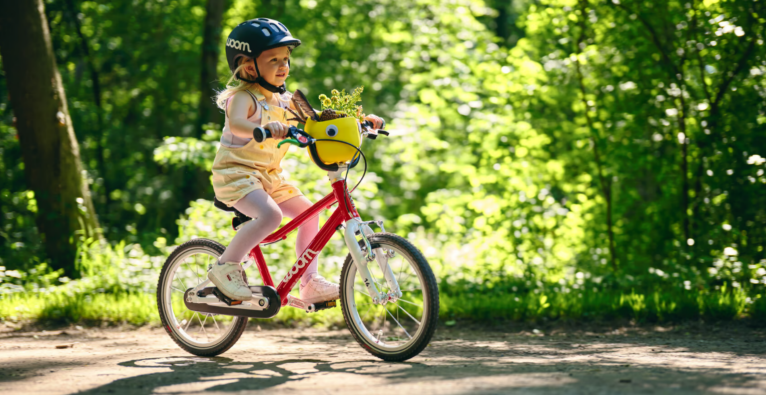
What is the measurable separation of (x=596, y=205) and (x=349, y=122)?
18.1 feet

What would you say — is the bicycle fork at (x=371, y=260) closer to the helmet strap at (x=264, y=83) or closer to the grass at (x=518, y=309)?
the helmet strap at (x=264, y=83)

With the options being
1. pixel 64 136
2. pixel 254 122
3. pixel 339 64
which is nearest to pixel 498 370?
pixel 254 122

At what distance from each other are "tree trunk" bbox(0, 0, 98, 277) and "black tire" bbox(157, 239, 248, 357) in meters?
2.61

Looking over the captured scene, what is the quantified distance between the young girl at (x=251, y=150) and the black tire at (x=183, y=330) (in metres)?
0.33

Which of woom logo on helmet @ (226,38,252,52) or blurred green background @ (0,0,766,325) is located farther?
blurred green background @ (0,0,766,325)

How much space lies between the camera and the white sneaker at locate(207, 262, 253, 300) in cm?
389

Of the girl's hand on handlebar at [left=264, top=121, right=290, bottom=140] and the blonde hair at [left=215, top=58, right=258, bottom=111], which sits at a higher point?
the blonde hair at [left=215, top=58, right=258, bottom=111]

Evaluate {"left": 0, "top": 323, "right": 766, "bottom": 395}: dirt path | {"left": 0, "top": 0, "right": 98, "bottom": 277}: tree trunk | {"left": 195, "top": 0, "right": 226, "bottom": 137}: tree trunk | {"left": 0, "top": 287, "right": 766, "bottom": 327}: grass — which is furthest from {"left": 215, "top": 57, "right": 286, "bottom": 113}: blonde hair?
{"left": 195, "top": 0, "right": 226, "bottom": 137}: tree trunk

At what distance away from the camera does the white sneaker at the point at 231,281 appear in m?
3.89

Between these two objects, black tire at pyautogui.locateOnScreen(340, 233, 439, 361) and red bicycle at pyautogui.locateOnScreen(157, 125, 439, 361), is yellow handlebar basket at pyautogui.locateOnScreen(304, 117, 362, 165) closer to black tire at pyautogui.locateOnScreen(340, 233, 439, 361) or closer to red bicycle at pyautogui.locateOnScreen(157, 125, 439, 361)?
red bicycle at pyautogui.locateOnScreen(157, 125, 439, 361)

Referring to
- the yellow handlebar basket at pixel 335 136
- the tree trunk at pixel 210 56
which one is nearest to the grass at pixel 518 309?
the yellow handlebar basket at pixel 335 136

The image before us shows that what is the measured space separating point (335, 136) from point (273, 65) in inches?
24.4

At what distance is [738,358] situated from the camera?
12.5 feet

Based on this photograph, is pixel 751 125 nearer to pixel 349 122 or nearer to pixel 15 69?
pixel 349 122
